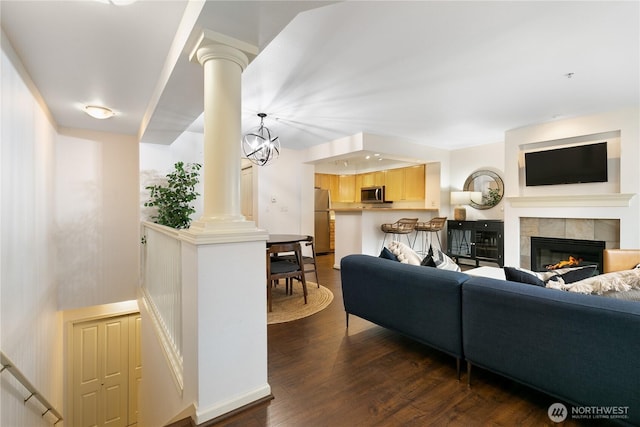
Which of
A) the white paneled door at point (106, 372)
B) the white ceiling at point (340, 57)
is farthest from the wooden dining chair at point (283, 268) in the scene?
the white paneled door at point (106, 372)

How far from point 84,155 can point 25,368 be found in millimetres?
2645

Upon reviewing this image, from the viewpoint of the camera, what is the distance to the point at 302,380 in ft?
6.03

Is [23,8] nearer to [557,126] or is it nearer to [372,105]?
[372,105]

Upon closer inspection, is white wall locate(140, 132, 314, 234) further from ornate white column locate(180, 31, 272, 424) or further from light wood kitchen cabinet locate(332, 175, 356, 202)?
ornate white column locate(180, 31, 272, 424)

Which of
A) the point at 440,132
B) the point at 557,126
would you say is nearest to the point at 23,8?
the point at 440,132

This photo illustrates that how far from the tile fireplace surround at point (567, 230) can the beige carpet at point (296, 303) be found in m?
3.24

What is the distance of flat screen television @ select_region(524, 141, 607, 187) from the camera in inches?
148

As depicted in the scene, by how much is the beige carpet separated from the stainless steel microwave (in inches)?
133

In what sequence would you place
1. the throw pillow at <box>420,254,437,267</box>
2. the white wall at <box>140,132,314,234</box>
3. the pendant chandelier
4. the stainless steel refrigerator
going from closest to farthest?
the throw pillow at <box>420,254,437,267</box> → the pendant chandelier → the white wall at <box>140,132,314,234</box> → the stainless steel refrigerator

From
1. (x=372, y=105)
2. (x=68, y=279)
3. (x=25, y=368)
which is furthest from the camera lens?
(x=68, y=279)

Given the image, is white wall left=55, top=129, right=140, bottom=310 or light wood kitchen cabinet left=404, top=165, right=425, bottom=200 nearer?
white wall left=55, top=129, right=140, bottom=310

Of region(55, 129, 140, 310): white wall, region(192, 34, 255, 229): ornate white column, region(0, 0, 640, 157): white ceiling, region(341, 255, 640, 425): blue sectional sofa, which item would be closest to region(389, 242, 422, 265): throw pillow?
region(341, 255, 640, 425): blue sectional sofa

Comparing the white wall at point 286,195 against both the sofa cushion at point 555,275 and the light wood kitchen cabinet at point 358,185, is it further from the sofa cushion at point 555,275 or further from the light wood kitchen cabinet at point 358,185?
the sofa cushion at point 555,275

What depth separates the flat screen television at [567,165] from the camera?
148 inches
